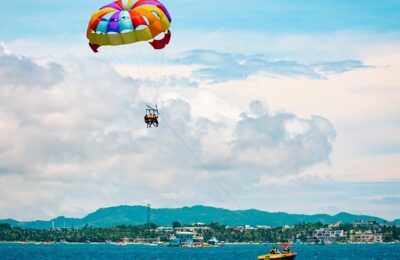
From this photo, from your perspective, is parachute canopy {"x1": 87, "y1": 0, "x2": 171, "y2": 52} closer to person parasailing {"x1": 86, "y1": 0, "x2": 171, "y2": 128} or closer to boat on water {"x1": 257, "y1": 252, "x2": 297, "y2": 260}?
person parasailing {"x1": 86, "y1": 0, "x2": 171, "y2": 128}

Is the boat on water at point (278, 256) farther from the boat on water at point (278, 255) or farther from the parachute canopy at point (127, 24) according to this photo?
the parachute canopy at point (127, 24)

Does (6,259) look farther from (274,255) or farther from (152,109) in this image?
(152,109)

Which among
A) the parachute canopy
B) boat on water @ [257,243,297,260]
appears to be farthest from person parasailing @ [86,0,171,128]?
boat on water @ [257,243,297,260]

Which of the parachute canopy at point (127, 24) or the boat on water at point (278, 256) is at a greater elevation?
the parachute canopy at point (127, 24)

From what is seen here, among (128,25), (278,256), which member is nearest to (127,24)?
(128,25)

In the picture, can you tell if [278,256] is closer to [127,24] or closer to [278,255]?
[278,255]

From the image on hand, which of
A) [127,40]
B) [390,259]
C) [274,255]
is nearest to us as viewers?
[127,40]

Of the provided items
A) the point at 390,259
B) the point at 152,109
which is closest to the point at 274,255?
the point at 152,109

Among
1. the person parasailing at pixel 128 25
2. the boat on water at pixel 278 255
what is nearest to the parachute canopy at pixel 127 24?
the person parasailing at pixel 128 25
